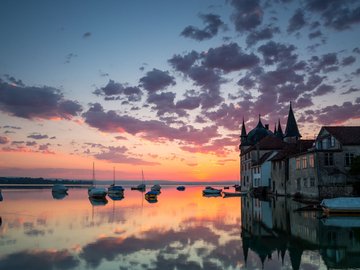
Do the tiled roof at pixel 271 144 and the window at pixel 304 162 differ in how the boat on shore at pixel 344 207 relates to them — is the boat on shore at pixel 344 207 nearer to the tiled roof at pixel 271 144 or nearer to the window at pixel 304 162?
the window at pixel 304 162

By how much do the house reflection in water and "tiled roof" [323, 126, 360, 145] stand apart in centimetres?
2181

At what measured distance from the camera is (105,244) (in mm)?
24172

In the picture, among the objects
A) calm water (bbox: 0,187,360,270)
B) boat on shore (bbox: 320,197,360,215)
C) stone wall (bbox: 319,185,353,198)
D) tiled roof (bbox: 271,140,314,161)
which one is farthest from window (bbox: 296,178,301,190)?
calm water (bbox: 0,187,360,270)

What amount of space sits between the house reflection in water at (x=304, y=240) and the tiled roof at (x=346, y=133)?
21.8 meters

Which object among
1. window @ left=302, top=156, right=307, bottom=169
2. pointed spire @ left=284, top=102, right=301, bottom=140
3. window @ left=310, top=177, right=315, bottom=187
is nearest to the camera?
window @ left=310, top=177, right=315, bottom=187

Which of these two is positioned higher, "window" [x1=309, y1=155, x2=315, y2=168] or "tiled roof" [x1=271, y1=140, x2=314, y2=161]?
"tiled roof" [x1=271, y1=140, x2=314, y2=161]

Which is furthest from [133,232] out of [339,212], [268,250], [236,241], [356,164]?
[356,164]

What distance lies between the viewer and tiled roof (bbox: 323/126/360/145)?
5572cm

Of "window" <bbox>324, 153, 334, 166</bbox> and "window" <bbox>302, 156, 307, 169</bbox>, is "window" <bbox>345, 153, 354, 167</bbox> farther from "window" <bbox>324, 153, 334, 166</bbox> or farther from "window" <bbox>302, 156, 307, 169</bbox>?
"window" <bbox>302, 156, 307, 169</bbox>

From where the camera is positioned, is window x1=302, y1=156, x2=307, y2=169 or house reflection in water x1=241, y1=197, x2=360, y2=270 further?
window x1=302, y1=156, x2=307, y2=169

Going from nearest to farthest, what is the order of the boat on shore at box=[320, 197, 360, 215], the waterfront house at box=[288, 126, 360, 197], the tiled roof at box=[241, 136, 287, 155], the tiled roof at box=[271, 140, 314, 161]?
the boat on shore at box=[320, 197, 360, 215], the waterfront house at box=[288, 126, 360, 197], the tiled roof at box=[271, 140, 314, 161], the tiled roof at box=[241, 136, 287, 155]

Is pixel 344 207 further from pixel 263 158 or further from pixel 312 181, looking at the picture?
pixel 263 158

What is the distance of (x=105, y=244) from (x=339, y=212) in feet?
87.5

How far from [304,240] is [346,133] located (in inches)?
1475
